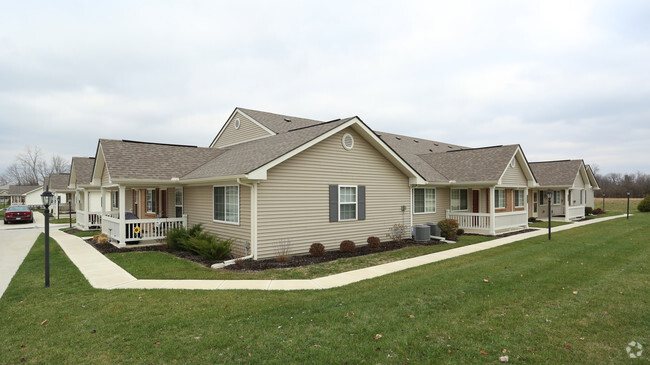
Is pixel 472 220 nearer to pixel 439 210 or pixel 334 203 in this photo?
pixel 439 210

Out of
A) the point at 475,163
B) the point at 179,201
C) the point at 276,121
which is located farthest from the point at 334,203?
the point at 475,163

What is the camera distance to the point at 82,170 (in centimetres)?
2322

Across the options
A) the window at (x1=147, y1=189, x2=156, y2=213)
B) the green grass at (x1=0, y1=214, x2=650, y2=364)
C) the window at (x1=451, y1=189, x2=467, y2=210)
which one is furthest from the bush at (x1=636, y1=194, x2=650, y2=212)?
the window at (x1=147, y1=189, x2=156, y2=213)

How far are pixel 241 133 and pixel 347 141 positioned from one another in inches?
347

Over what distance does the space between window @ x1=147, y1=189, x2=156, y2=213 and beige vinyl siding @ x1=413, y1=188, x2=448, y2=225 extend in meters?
13.9

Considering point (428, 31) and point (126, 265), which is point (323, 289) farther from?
point (428, 31)

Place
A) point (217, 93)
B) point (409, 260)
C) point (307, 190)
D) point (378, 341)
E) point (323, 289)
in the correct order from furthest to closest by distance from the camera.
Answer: point (217, 93), point (307, 190), point (409, 260), point (323, 289), point (378, 341)

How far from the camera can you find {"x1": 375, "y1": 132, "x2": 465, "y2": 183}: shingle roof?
750 inches

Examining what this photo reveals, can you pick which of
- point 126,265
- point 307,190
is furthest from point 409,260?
point 126,265

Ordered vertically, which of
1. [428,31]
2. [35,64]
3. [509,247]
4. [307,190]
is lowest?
[509,247]

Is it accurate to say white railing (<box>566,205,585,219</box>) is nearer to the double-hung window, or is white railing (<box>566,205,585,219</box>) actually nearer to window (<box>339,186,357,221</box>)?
the double-hung window

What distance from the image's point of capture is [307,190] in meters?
12.3

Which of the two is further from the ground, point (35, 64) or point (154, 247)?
point (35, 64)

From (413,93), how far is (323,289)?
880 inches
